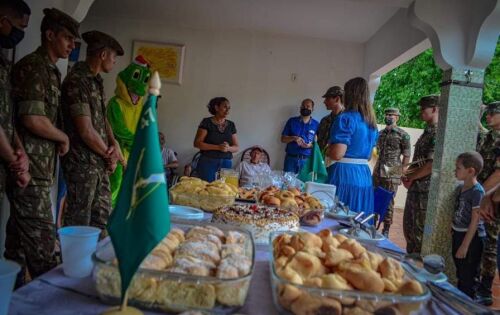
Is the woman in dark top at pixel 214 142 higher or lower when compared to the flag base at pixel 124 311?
higher

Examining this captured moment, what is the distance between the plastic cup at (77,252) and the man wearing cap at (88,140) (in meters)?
1.51

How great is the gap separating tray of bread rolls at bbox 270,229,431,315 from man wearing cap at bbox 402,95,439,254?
3.03 meters

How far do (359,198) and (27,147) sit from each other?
231 centimetres

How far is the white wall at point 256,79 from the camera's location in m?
6.10

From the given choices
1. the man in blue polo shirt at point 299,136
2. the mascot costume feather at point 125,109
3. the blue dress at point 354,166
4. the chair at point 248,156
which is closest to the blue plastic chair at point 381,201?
the blue dress at point 354,166

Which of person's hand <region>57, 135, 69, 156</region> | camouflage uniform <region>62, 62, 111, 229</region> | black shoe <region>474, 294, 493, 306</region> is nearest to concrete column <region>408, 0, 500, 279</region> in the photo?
black shoe <region>474, 294, 493, 306</region>

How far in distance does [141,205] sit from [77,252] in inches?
12.7

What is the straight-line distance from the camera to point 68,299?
799 millimetres

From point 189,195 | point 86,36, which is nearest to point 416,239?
point 189,195

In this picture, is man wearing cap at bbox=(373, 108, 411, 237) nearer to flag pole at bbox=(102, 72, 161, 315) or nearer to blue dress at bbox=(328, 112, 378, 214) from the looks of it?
blue dress at bbox=(328, 112, 378, 214)

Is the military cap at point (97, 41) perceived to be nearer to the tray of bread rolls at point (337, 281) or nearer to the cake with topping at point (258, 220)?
the cake with topping at point (258, 220)

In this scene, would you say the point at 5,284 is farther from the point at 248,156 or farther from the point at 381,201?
the point at 248,156

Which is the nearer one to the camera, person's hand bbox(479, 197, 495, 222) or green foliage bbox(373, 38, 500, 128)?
person's hand bbox(479, 197, 495, 222)

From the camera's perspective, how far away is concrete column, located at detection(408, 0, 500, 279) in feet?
10.7
